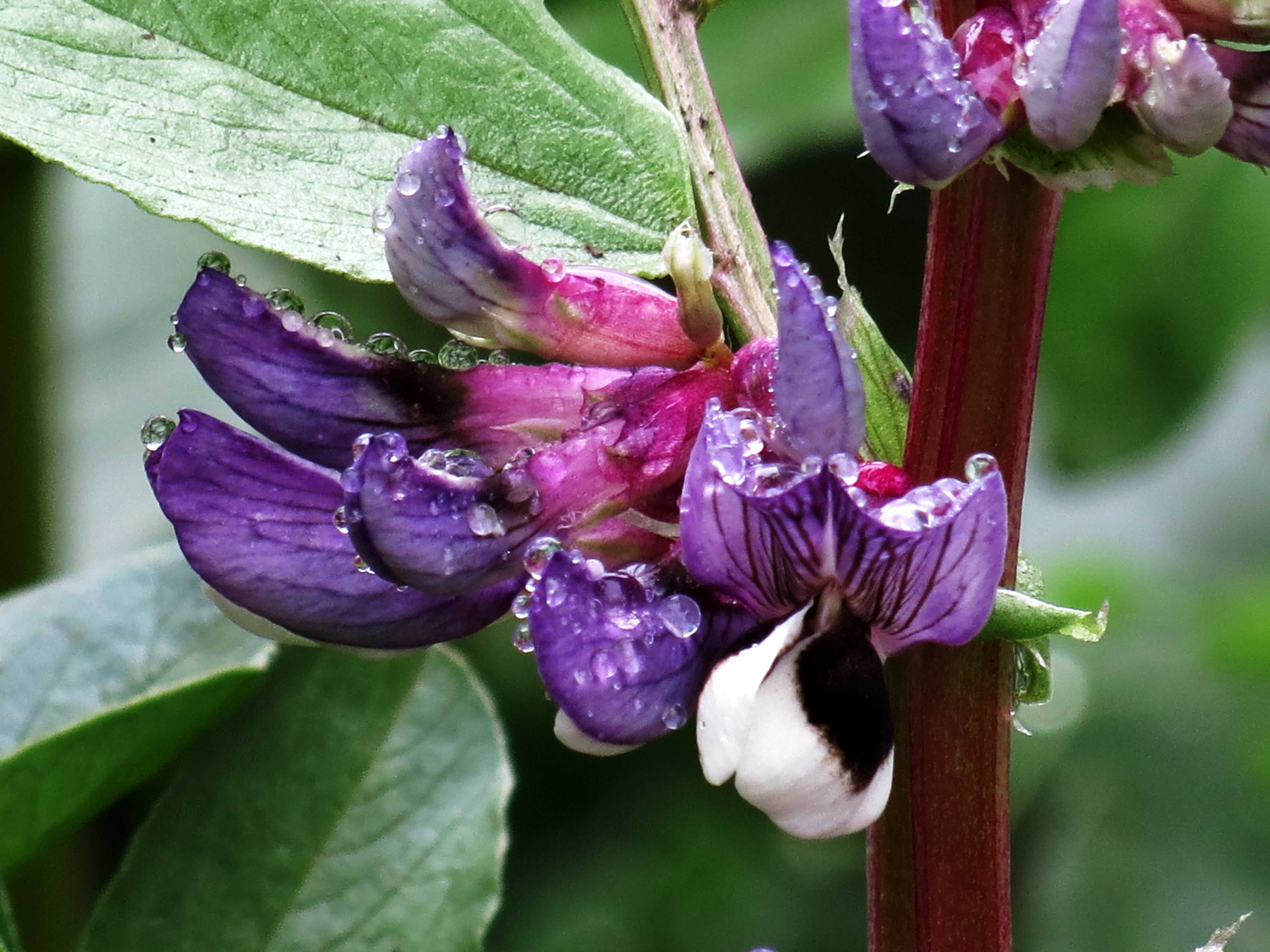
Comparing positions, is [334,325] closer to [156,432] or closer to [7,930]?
[156,432]

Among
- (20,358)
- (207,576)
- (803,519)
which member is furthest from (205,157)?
(20,358)

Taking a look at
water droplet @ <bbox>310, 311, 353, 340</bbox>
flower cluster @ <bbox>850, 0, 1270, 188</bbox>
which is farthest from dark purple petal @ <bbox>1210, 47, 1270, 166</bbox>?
water droplet @ <bbox>310, 311, 353, 340</bbox>

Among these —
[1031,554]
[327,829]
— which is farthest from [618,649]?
[1031,554]

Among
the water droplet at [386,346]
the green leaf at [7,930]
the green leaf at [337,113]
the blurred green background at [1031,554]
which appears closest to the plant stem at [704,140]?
the green leaf at [337,113]

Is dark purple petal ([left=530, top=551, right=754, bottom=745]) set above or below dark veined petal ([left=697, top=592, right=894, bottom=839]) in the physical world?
above

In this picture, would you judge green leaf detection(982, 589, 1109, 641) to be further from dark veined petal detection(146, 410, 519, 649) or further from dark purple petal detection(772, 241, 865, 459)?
dark veined petal detection(146, 410, 519, 649)

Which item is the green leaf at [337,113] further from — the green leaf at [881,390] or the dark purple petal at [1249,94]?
the dark purple petal at [1249,94]

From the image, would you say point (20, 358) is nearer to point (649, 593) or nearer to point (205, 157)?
point (205, 157)
